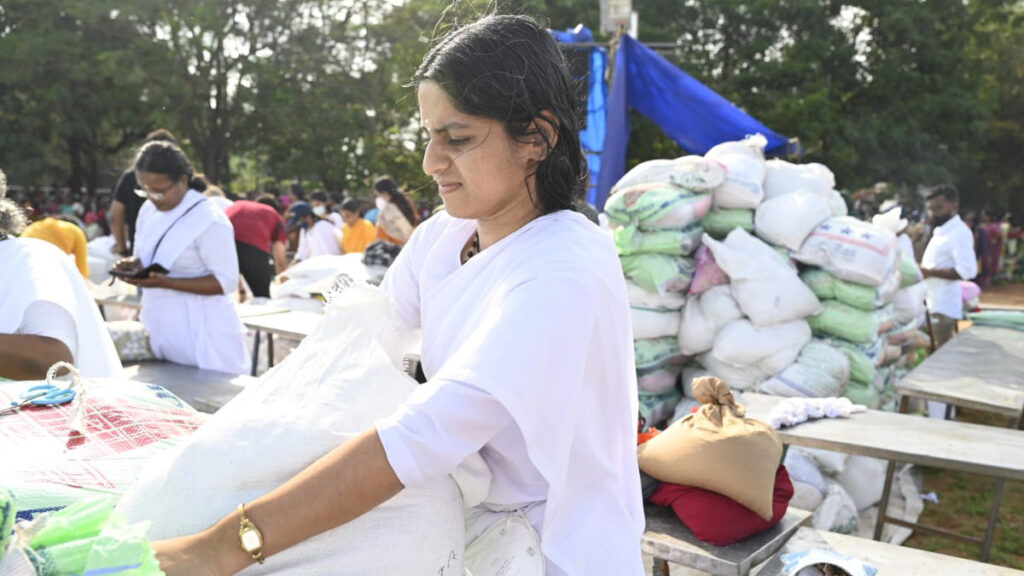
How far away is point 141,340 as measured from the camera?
3.98 m

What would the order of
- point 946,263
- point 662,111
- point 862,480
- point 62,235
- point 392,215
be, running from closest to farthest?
1. point 862,480
2. point 62,235
3. point 946,263
4. point 392,215
5. point 662,111

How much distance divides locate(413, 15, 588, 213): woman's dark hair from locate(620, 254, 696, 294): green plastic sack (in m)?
3.04

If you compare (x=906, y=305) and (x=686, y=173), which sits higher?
(x=686, y=173)

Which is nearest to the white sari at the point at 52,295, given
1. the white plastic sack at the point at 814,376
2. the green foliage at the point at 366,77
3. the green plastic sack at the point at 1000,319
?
the white plastic sack at the point at 814,376

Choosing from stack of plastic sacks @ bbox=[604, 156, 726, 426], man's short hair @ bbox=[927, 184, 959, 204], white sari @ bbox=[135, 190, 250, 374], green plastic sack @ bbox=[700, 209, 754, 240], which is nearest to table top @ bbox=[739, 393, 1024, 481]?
stack of plastic sacks @ bbox=[604, 156, 726, 426]

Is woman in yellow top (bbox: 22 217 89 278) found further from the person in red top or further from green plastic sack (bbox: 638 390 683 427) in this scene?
green plastic sack (bbox: 638 390 683 427)

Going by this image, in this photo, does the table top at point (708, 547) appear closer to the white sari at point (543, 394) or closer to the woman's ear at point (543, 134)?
the white sari at point (543, 394)

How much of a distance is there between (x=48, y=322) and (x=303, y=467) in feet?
4.89

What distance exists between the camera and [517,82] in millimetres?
1148

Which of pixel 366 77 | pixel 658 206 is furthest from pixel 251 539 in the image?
pixel 366 77

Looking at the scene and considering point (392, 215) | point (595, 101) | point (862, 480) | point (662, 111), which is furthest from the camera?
point (595, 101)

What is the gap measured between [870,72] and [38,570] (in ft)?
70.8

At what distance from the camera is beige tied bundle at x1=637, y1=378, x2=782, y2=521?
245cm

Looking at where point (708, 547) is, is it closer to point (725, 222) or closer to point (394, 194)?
point (725, 222)
